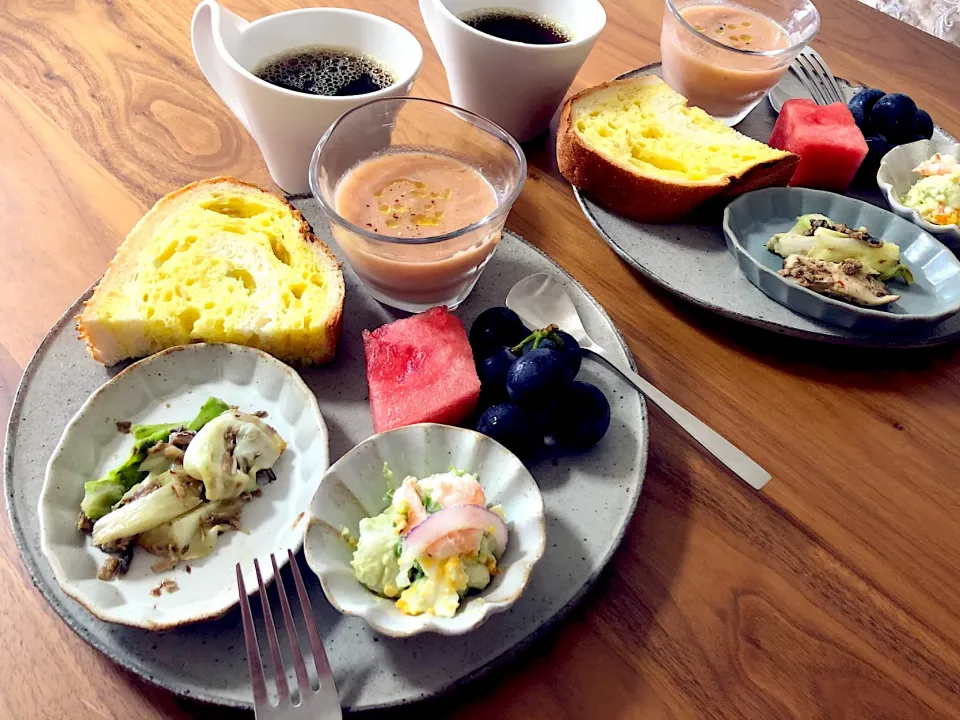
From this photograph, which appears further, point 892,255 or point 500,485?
point 892,255

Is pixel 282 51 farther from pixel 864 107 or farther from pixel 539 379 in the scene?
pixel 864 107

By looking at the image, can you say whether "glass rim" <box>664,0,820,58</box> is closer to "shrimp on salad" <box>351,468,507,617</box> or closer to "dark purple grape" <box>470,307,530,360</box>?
"dark purple grape" <box>470,307,530,360</box>

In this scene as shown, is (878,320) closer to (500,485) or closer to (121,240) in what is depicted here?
(500,485)

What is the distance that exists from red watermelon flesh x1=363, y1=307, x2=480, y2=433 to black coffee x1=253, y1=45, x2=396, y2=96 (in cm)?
60

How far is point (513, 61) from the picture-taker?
1.61 meters

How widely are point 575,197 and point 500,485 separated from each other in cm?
87

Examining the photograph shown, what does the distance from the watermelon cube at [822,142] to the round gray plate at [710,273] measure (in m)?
0.09

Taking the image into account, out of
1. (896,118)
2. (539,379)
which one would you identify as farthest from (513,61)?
(896,118)

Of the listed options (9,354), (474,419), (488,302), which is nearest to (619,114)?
(488,302)

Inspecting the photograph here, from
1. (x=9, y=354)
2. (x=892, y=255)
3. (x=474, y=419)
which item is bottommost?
(x=9, y=354)

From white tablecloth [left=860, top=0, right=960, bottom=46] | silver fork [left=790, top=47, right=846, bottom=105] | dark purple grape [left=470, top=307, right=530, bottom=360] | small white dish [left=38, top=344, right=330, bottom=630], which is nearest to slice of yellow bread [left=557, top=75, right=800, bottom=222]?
silver fork [left=790, top=47, right=846, bottom=105]

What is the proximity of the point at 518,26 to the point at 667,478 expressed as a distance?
1.18 meters

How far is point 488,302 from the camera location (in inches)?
54.6

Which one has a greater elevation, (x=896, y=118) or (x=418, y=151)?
(x=896, y=118)
